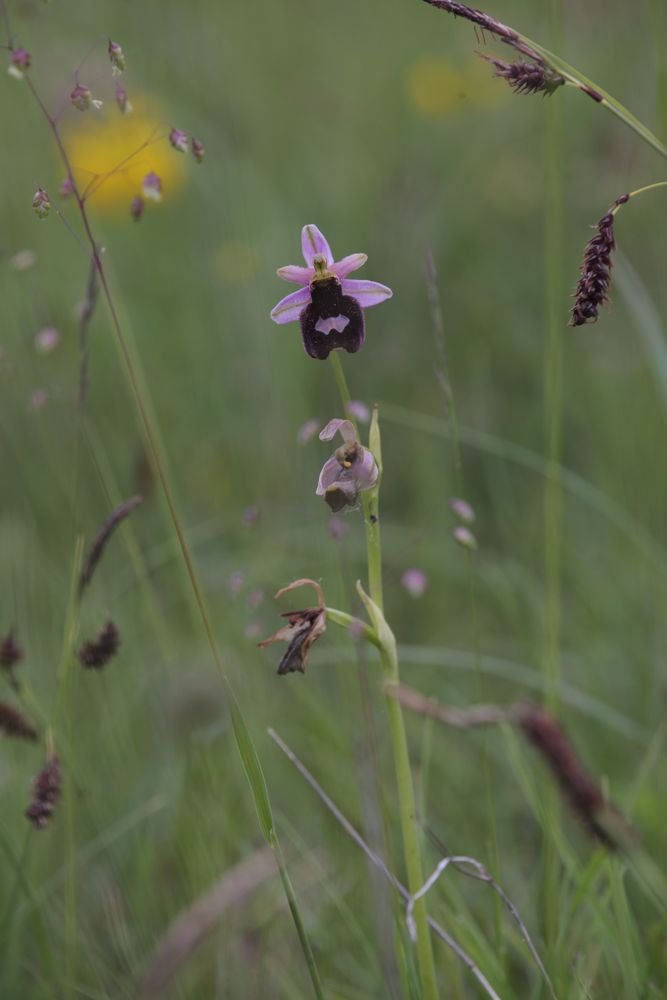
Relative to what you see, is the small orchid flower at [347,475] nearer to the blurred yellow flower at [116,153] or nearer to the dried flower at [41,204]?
the dried flower at [41,204]

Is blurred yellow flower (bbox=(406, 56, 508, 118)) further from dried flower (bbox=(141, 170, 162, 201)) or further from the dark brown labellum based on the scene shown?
the dark brown labellum

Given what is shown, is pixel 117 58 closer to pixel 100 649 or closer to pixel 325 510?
pixel 100 649

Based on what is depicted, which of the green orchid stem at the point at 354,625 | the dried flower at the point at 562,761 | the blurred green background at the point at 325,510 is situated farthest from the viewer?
the blurred green background at the point at 325,510

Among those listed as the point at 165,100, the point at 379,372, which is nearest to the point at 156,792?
the point at 379,372

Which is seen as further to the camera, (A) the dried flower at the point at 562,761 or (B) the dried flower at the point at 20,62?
(B) the dried flower at the point at 20,62

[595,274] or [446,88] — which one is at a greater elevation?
[446,88]

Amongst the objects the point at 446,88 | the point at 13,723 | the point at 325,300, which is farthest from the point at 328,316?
the point at 446,88

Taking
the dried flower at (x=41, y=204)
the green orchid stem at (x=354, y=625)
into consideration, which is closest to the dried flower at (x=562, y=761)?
the green orchid stem at (x=354, y=625)
